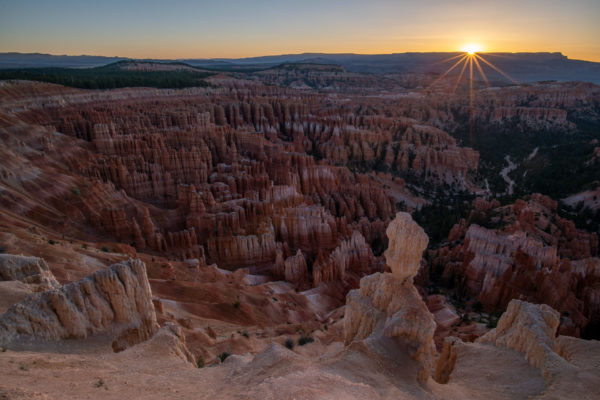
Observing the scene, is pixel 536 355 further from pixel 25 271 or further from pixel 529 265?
pixel 529 265

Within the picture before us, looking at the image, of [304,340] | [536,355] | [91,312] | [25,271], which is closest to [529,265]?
[536,355]

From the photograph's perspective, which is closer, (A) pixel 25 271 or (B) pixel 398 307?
(B) pixel 398 307

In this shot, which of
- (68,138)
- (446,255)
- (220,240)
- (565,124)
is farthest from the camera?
(565,124)

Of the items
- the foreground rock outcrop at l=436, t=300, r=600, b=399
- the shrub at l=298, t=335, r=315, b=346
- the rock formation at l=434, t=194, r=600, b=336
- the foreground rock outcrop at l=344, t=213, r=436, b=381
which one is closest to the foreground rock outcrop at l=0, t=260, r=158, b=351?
the shrub at l=298, t=335, r=315, b=346

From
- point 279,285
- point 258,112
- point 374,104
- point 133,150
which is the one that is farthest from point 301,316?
point 374,104

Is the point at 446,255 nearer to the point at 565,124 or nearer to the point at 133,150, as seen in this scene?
the point at 133,150

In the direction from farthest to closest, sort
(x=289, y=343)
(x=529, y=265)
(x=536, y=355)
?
1. (x=529, y=265)
2. (x=289, y=343)
3. (x=536, y=355)

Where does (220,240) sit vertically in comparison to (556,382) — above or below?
below
